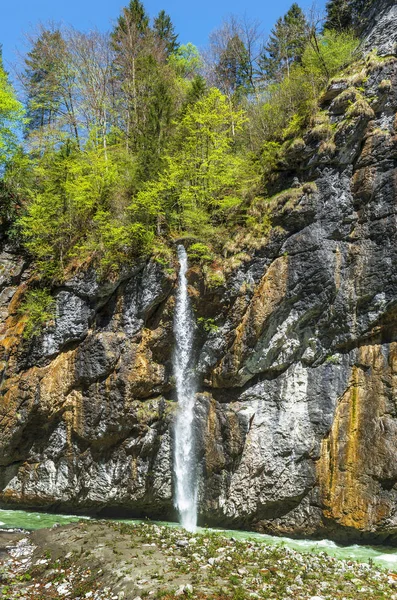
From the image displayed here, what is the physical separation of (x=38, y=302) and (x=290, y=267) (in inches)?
348

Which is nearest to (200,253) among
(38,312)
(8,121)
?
(38,312)

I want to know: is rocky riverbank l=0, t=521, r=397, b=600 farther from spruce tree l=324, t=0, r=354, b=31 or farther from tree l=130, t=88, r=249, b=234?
spruce tree l=324, t=0, r=354, b=31

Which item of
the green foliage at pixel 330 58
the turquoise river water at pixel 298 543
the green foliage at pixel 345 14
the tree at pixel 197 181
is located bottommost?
the turquoise river water at pixel 298 543

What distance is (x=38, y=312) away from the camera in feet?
50.6

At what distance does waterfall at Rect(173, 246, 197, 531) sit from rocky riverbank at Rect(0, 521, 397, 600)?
5.11 ft

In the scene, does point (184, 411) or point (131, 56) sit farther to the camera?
point (131, 56)

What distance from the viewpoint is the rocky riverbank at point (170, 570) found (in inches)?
309

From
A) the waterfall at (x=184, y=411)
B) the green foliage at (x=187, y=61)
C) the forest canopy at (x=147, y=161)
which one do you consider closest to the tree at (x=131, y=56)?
the forest canopy at (x=147, y=161)

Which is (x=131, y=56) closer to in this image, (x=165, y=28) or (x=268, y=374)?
(x=165, y=28)

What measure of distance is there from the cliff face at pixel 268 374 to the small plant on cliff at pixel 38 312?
394mm

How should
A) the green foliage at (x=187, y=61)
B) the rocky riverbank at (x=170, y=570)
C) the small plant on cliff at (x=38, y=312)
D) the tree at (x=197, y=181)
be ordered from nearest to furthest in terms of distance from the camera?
the rocky riverbank at (x=170, y=570)
the tree at (x=197, y=181)
the small plant on cliff at (x=38, y=312)
the green foliage at (x=187, y=61)

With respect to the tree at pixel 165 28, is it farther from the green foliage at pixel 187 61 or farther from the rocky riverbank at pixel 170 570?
the rocky riverbank at pixel 170 570

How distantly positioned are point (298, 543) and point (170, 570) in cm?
400

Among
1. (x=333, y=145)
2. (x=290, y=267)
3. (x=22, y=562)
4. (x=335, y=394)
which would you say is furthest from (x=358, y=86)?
(x=22, y=562)
